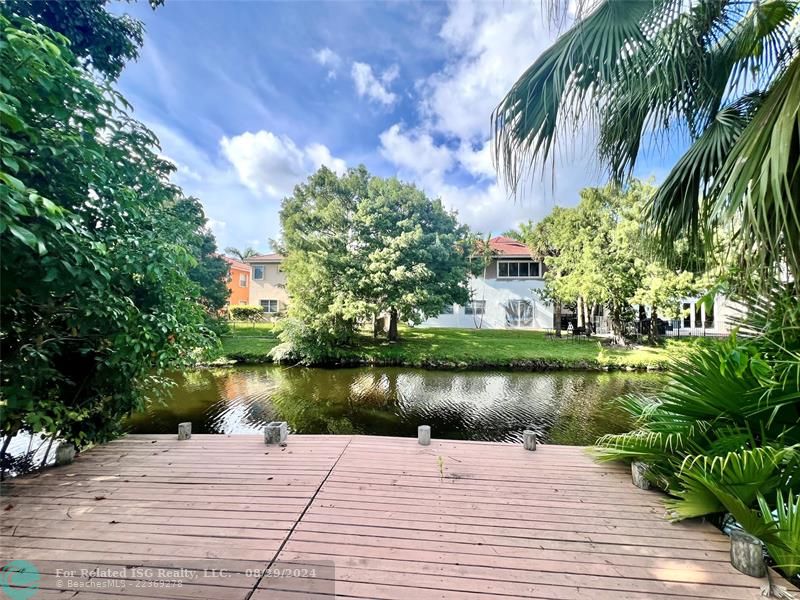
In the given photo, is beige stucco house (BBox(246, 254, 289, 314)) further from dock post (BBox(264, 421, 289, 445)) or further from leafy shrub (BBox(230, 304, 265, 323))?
dock post (BBox(264, 421, 289, 445))

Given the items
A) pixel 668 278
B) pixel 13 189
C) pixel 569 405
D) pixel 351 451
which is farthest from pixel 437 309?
pixel 13 189

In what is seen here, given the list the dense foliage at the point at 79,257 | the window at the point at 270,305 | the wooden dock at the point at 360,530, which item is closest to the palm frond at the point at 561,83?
the wooden dock at the point at 360,530

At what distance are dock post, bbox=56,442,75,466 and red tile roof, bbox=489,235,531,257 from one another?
62.2 feet

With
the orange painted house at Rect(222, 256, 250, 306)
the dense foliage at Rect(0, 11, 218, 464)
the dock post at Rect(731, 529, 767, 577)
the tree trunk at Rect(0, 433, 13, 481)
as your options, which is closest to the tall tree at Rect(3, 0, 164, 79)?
the dense foliage at Rect(0, 11, 218, 464)

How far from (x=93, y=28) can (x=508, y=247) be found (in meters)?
20.2

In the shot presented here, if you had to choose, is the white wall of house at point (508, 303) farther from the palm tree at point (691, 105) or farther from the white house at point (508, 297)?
the palm tree at point (691, 105)

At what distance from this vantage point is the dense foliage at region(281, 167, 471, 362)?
1224 cm

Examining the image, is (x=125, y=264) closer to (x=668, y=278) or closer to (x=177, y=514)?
(x=177, y=514)

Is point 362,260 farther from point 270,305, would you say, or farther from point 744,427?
point 270,305

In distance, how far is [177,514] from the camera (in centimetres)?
249

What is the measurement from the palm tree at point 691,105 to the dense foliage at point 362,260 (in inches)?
364

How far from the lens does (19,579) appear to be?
1.84m

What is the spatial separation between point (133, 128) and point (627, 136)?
4.56 metres

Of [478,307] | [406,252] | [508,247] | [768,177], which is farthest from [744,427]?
[508,247]
